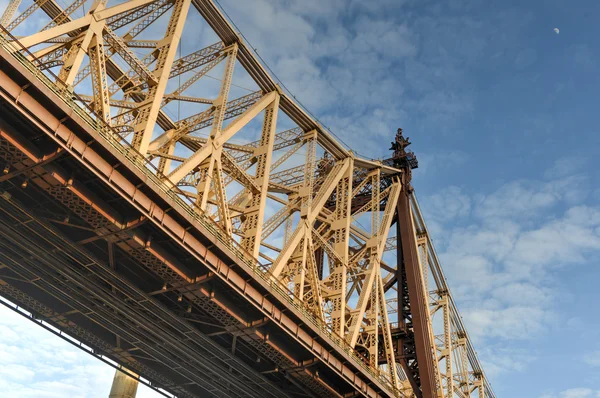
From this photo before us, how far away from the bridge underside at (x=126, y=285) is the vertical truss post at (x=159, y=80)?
316 cm

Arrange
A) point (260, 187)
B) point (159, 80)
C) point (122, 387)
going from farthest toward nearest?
1. point (122, 387)
2. point (260, 187)
3. point (159, 80)

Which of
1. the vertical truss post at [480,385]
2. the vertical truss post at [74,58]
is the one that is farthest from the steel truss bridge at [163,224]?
the vertical truss post at [480,385]

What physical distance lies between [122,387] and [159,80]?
2483 centimetres

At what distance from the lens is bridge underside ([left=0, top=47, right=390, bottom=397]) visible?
2438 cm

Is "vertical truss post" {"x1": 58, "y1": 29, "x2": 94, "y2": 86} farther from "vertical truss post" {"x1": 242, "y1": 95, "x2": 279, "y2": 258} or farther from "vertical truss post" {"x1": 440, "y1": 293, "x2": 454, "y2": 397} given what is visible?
"vertical truss post" {"x1": 440, "y1": 293, "x2": 454, "y2": 397}

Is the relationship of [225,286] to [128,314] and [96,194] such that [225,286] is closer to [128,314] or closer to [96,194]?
[128,314]

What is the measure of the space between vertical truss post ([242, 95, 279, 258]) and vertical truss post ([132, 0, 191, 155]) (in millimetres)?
8234

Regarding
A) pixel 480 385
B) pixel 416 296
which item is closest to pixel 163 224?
pixel 416 296

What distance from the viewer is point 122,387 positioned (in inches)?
1815

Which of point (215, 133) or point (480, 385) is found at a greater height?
point (480, 385)

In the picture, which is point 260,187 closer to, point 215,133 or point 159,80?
point 215,133

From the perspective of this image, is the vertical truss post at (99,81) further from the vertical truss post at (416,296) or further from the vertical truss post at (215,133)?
the vertical truss post at (416,296)

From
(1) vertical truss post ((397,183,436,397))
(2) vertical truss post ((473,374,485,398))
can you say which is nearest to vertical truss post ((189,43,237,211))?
(1) vertical truss post ((397,183,436,397))

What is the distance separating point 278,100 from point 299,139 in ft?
17.5
